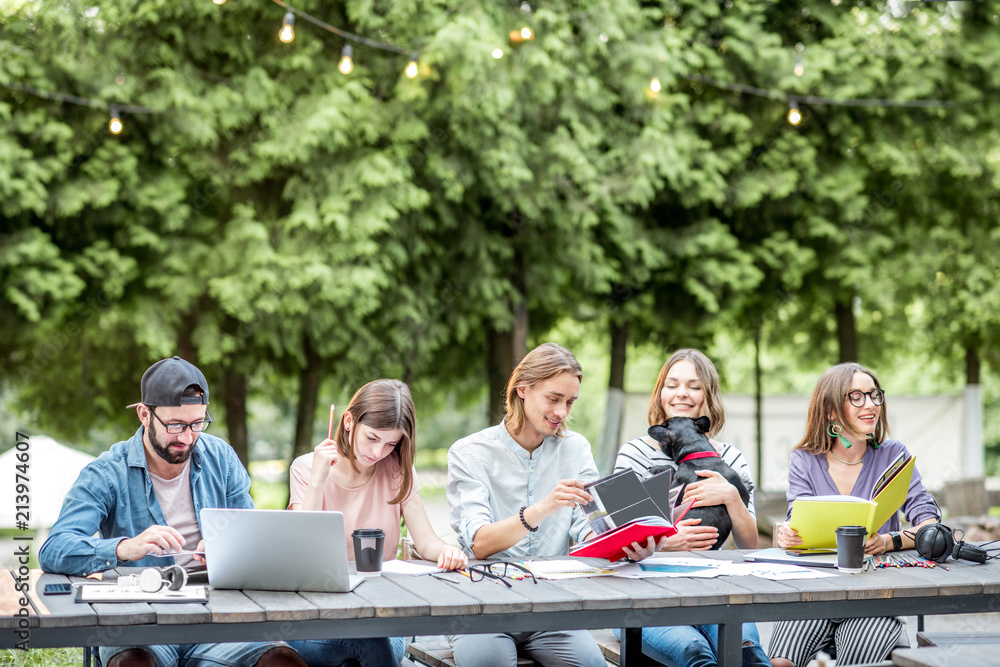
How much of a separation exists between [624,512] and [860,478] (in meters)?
1.21

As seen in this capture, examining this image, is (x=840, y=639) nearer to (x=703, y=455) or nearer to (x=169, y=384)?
(x=703, y=455)

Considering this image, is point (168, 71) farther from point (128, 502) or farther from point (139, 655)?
point (139, 655)

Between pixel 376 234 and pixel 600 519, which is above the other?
pixel 376 234

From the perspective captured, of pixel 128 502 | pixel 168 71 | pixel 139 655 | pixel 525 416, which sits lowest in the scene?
pixel 139 655

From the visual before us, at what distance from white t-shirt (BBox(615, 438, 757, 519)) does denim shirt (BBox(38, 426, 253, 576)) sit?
1417mm

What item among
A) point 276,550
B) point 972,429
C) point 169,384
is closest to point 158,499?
point 169,384

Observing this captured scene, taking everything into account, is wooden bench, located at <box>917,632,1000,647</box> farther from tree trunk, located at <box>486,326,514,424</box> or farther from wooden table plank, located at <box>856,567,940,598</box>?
tree trunk, located at <box>486,326,514,424</box>

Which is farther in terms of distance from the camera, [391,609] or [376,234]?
[376,234]

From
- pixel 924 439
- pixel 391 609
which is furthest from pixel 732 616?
pixel 924 439

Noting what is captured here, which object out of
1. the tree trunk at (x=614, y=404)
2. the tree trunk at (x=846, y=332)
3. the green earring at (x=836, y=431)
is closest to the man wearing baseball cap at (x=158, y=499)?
the green earring at (x=836, y=431)

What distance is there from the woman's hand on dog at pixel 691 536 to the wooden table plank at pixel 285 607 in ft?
4.66

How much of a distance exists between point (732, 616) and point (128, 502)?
179cm

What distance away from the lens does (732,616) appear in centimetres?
272

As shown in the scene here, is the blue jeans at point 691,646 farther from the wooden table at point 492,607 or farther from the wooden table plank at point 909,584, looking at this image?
the wooden table plank at point 909,584
